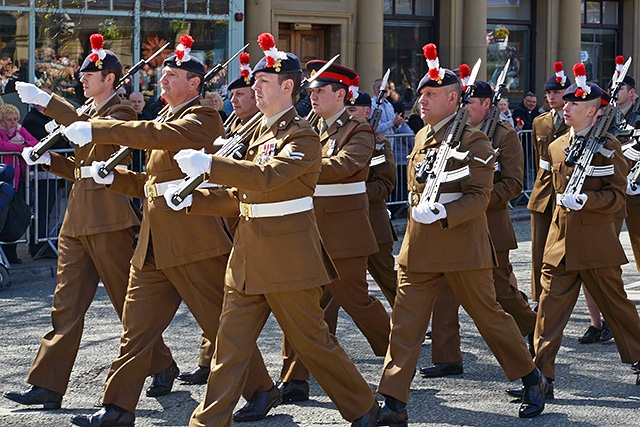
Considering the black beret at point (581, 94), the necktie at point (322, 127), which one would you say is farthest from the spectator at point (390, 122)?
the black beret at point (581, 94)

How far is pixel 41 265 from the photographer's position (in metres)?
12.0

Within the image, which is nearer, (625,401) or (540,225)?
(625,401)

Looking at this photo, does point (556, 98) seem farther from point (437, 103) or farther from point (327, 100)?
point (437, 103)

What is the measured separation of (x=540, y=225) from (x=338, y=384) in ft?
10.5

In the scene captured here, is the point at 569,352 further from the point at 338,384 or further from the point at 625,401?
the point at 338,384

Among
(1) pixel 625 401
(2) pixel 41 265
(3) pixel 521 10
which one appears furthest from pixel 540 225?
(3) pixel 521 10

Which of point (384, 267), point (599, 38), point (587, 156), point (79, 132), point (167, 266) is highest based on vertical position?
point (599, 38)

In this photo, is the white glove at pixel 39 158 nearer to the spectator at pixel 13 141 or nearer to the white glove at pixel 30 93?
the white glove at pixel 30 93

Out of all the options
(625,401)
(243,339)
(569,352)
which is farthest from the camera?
(569,352)

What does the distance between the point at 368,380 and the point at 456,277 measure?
1214mm

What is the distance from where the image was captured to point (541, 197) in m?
8.77

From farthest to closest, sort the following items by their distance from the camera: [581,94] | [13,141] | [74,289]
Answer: [13,141]
[581,94]
[74,289]

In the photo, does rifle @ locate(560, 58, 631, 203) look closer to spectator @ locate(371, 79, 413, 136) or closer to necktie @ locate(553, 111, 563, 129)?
necktie @ locate(553, 111, 563, 129)

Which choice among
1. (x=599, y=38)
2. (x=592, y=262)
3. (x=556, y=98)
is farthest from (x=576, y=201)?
(x=599, y=38)
